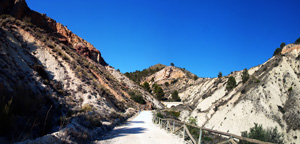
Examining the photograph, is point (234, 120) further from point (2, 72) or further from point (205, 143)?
point (2, 72)

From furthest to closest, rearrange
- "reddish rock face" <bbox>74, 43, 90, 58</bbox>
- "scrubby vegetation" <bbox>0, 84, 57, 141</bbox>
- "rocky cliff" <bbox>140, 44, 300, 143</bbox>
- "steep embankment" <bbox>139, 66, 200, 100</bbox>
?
"steep embankment" <bbox>139, 66, 200, 100</bbox>, "reddish rock face" <bbox>74, 43, 90, 58</bbox>, "rocky cliff" <bbox>140, 44, 300, 143</bbox>, "scrubby vegetation" <bbox>0, 84, 57, 141</bbox>

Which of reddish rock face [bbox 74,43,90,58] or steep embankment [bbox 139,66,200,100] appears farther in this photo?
steep embankment [bbox 139,66,200,100]

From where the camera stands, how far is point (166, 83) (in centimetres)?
11356

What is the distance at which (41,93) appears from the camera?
38.5ft

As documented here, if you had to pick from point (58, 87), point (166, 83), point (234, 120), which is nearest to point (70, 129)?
point (58, 87)

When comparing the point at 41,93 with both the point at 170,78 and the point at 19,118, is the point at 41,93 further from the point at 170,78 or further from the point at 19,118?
the point at 170,78

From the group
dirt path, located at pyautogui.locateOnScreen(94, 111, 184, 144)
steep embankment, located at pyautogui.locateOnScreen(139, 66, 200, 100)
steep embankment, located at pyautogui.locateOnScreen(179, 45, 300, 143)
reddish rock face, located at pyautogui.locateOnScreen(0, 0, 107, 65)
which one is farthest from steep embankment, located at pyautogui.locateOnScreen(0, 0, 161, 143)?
steep embankment, located at pyautogui.locateOnScreen(139, 66, 200, 100)

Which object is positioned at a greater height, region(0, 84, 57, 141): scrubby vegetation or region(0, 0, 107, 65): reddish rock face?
region(0, 0, 107, 65): reddish rock face

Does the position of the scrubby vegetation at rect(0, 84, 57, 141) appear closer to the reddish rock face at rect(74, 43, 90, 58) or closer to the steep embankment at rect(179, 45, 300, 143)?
the steep embankment at rect(179, 45, 300, 143)

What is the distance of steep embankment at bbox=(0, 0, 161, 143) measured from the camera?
612cm

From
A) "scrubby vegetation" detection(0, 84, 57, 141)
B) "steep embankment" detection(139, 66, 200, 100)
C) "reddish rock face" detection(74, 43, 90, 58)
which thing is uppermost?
"steep embankment" detection(139, 66, 200, 100)

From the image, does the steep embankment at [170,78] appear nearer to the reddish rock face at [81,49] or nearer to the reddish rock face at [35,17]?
the reddish rock face at [35,17]

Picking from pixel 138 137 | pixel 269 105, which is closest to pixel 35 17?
pixel 138 137

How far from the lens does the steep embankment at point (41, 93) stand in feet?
20.1
